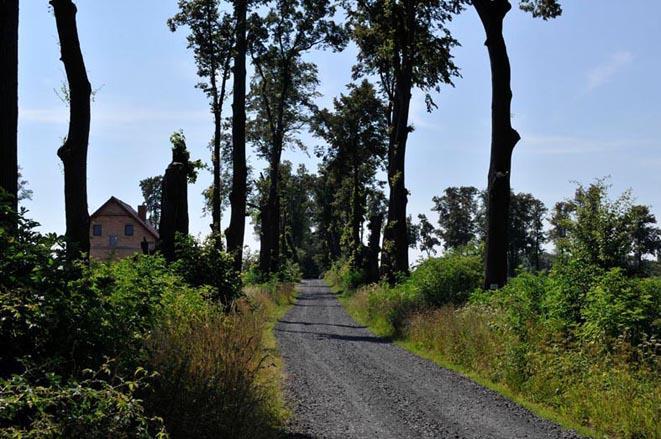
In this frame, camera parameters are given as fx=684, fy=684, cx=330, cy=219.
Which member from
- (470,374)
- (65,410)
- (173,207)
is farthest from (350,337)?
(65,410)

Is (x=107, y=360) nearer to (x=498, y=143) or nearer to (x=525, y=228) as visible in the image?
(x=498, y=143)

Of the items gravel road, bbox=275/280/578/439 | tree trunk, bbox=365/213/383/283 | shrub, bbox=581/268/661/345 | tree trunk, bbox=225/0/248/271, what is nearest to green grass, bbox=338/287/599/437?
gravel road, bbox=275/280/578/439

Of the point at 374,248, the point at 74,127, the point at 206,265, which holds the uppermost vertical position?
the point at 74,127

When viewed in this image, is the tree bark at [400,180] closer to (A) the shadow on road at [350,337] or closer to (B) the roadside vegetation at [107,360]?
(A) the shadow on road at [350,337]

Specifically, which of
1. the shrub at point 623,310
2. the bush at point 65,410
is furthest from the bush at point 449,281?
the bush at point 65,410

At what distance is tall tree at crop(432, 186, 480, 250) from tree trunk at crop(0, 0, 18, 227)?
113 meters

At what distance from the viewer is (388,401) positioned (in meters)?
10.7

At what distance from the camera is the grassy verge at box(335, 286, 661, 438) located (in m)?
8.86

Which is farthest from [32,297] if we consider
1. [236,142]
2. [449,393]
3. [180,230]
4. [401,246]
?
[401,246]

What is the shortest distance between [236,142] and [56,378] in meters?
21.7

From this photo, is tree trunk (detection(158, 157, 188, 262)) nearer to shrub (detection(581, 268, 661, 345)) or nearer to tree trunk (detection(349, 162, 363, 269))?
shrub (detection(581, 268, 661, 345))

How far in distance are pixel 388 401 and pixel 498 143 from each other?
34.7ft

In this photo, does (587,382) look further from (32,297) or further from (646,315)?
(32,297)

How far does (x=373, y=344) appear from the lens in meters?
18.5
